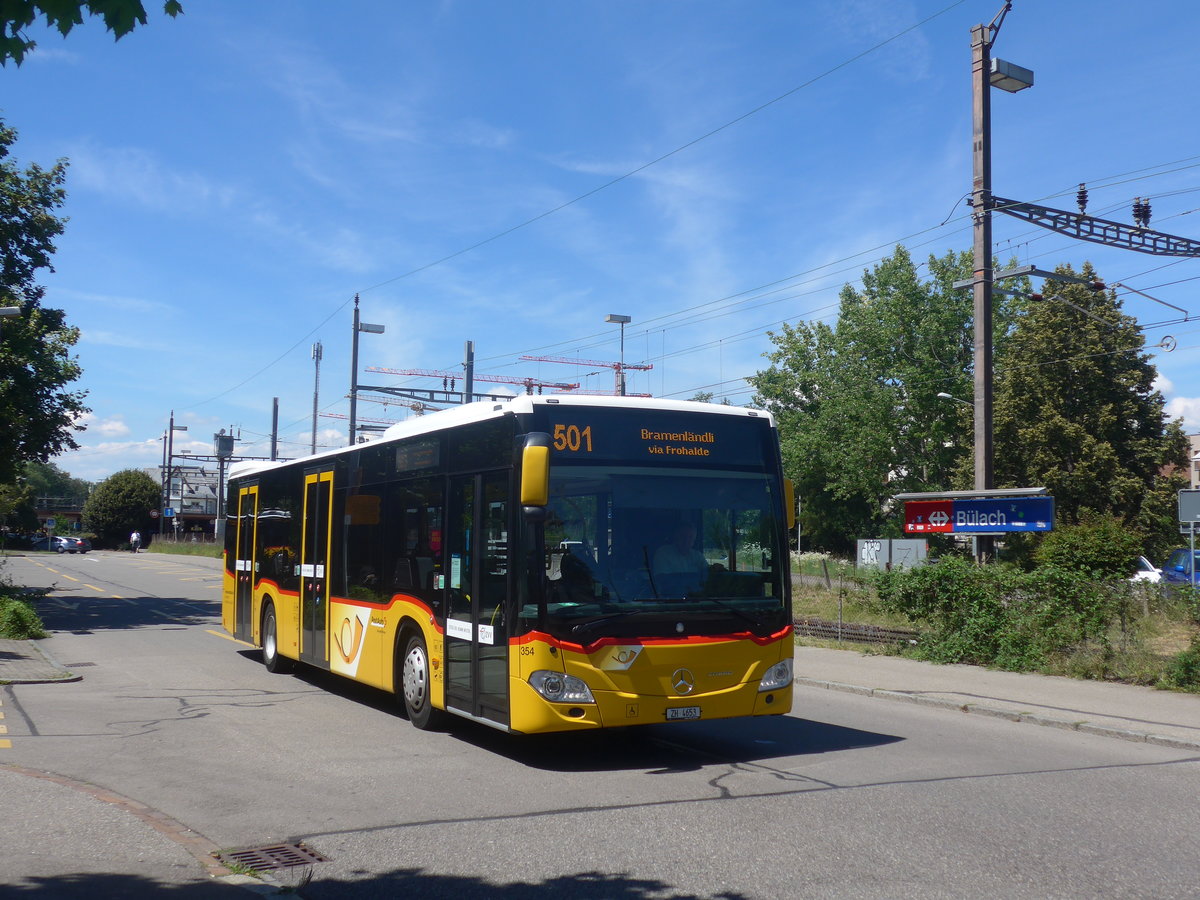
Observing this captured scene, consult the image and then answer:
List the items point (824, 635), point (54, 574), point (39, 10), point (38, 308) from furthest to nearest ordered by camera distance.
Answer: point (54, 574) < point (38, 308) < point (824, 635) < point (39, 10)

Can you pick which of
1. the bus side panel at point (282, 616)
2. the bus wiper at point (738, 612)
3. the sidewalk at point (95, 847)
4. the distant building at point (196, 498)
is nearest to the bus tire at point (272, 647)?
the bus side panel at point (282, 616)

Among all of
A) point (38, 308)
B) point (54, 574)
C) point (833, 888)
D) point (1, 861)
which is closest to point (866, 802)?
point (833, 888)

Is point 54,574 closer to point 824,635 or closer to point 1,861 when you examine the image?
point 824,635

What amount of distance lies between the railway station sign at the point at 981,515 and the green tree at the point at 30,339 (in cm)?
1875

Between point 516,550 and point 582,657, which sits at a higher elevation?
point 516,550

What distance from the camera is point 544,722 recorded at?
830 cm

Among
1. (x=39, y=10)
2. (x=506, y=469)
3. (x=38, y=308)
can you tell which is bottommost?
(x=506, y=469)

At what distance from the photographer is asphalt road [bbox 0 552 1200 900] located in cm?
564

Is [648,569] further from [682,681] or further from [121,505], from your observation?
[121,505]

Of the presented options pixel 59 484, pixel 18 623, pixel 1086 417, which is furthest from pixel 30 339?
pixel 59 484

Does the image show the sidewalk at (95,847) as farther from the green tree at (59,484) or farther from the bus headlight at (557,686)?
the green tree at (59,484)

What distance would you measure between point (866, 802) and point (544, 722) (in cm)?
242

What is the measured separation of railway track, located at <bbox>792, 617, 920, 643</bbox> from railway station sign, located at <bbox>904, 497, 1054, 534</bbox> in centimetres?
166

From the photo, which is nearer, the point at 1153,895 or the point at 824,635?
the point at 1153,895
